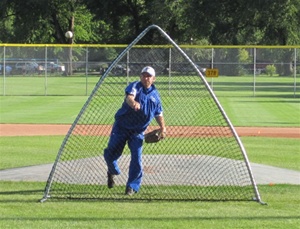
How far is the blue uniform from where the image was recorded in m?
10.6

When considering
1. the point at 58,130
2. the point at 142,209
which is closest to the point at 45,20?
the point at 58,130

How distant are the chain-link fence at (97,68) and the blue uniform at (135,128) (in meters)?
26.7

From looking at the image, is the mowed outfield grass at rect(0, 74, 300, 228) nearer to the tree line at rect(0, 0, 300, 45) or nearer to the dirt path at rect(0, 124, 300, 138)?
the dirt path at rect(0, 124, 300, 138)

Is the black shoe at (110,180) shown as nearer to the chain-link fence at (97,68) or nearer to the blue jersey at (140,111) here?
the blue jersey at (140,111)

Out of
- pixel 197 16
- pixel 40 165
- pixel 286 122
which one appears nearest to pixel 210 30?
pixel 197 16

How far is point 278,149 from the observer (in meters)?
17.4

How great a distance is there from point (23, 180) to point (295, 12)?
147 feet

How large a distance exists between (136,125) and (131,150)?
1.17 ft

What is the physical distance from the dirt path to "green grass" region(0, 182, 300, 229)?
1016 centimetres

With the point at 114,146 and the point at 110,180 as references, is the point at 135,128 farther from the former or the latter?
the point at 110,180

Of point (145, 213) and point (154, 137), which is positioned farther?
point (154, 137)

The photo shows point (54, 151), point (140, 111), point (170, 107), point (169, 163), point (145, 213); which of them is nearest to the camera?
point (145, 213)

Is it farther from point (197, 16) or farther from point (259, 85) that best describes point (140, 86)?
point (197, 16)

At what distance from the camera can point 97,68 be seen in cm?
3888
